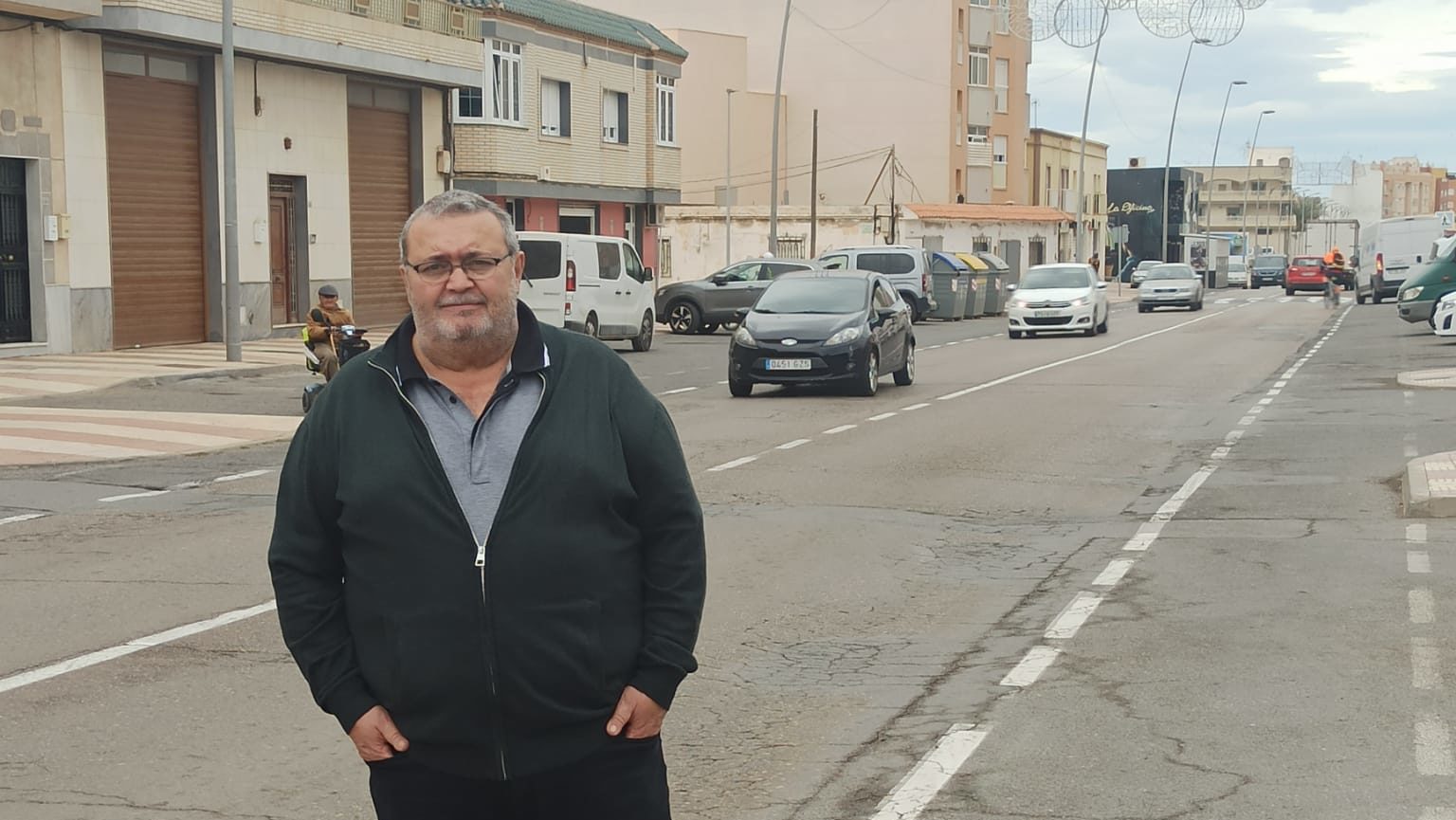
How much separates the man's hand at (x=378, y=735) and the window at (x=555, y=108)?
4023 cm

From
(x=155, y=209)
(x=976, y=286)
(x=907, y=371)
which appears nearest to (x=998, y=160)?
(x=976, y=286)

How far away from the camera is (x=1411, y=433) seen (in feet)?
56.1

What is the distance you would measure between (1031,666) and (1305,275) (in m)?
69.3

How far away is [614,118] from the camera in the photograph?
46688 millimetres

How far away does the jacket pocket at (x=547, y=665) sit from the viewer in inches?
127

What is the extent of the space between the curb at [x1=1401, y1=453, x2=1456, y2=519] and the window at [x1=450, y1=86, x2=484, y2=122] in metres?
28.9

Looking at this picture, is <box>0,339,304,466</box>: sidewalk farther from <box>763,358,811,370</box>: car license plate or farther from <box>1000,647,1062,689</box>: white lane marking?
<box>1000,647,1062,689</box>: white lane marking

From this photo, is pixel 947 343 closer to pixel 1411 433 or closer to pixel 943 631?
pixel 1411 433

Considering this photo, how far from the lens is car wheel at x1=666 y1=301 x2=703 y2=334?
129 ft

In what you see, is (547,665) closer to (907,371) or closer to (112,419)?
(112,419)

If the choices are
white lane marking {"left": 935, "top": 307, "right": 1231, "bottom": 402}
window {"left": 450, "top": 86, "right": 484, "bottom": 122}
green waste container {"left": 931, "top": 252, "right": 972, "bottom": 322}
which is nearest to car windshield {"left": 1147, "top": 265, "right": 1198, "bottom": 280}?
green waste container {"left": 931, "top": 252, "right": 972, "bottom": 322}

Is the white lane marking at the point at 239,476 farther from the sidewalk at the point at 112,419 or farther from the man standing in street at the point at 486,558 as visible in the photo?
the man standing in street at the point at 486,558

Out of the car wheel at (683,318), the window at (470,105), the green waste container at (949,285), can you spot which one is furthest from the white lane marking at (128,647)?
the green waste container at (949,285)

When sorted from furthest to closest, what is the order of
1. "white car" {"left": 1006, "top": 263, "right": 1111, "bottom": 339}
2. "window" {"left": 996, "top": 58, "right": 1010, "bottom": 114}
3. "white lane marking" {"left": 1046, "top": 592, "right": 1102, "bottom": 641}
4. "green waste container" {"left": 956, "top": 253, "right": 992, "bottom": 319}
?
1. "window" {"left": 996, "top": 58, "right": 1010, "bottom": 114}
2. "green waste container" {"left": 956, "top": 253, "right": 992, "bottom": 319}
3. "white car" {"left": 1006, "top": 263, "right": 1111, "bottom": 339}
4. "white lane marking" {"left": 1046, "top": 592, "right": 1102, "bottom": 641}
